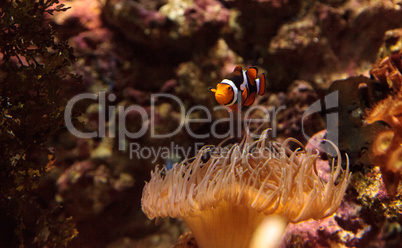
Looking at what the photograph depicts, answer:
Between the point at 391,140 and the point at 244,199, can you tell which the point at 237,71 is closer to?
the point at 244,199

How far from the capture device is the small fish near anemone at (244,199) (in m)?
1.57

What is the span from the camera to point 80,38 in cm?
348

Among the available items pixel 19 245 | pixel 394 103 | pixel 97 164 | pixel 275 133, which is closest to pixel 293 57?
pixel 275 133

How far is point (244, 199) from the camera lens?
5.18ft

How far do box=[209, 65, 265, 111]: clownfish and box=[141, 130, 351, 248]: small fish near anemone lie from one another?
14.0 inches

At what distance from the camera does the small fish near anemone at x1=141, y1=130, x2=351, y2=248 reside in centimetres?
157

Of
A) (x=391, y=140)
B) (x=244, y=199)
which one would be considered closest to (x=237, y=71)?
(x=244, y=199)

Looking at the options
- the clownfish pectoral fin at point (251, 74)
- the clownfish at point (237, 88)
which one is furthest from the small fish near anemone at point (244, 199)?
the clownfish pectoral fin at point (251, 74)

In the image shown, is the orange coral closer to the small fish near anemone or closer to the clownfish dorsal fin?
the small fish near anemone

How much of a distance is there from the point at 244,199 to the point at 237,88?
77cm

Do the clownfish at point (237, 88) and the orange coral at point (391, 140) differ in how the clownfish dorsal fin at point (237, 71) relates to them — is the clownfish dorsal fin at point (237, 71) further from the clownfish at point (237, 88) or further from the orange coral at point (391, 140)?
the orange coral at point (391, 140)

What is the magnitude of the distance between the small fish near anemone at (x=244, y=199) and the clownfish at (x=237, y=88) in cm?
36

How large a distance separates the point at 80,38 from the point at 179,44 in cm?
116

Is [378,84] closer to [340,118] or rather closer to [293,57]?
[340,118]
